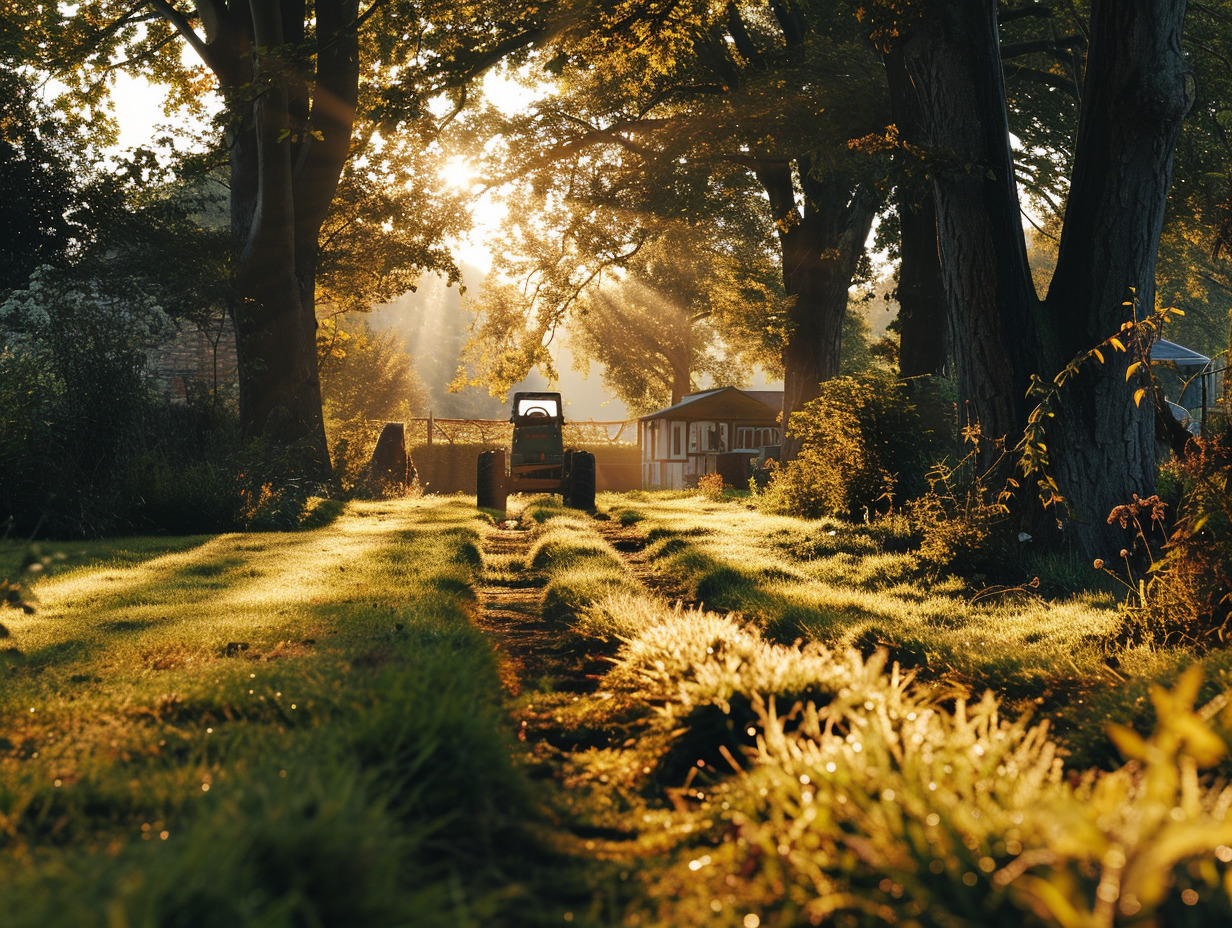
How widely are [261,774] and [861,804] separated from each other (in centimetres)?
165

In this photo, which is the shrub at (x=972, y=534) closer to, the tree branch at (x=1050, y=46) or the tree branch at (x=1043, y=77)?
the tree branch at (x=1050, y=46)

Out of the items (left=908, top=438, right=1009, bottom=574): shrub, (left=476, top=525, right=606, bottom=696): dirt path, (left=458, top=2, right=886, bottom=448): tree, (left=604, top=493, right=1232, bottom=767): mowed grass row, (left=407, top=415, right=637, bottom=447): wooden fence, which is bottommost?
(left=476, top=525, right=606, bottom=696): dirt path

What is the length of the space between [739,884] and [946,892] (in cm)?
52

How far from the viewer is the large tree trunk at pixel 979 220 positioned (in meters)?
7.96

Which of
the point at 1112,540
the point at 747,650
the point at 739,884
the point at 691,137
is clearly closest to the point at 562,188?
the point at 691,137

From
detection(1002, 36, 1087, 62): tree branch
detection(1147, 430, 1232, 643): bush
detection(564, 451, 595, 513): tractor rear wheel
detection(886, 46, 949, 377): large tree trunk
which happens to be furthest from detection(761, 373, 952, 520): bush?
detection(1002, 36, 1087, 62): tree branch

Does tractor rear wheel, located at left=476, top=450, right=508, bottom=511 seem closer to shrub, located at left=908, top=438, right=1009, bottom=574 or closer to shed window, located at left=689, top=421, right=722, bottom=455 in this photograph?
shrub, located at left=908, top=438, right=1009, bottom=574

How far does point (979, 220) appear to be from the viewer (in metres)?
8.18

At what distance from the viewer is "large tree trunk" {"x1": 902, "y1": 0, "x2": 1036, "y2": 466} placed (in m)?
7.96

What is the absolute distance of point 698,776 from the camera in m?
3.34

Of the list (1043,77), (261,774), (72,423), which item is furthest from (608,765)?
(1043,77)

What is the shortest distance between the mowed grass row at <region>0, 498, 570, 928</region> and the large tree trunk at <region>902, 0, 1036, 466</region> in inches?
202

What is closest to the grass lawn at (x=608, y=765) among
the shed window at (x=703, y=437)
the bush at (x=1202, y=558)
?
the bush at (x=1202, y=558)

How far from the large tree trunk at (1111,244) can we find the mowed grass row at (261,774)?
5.39 meters
